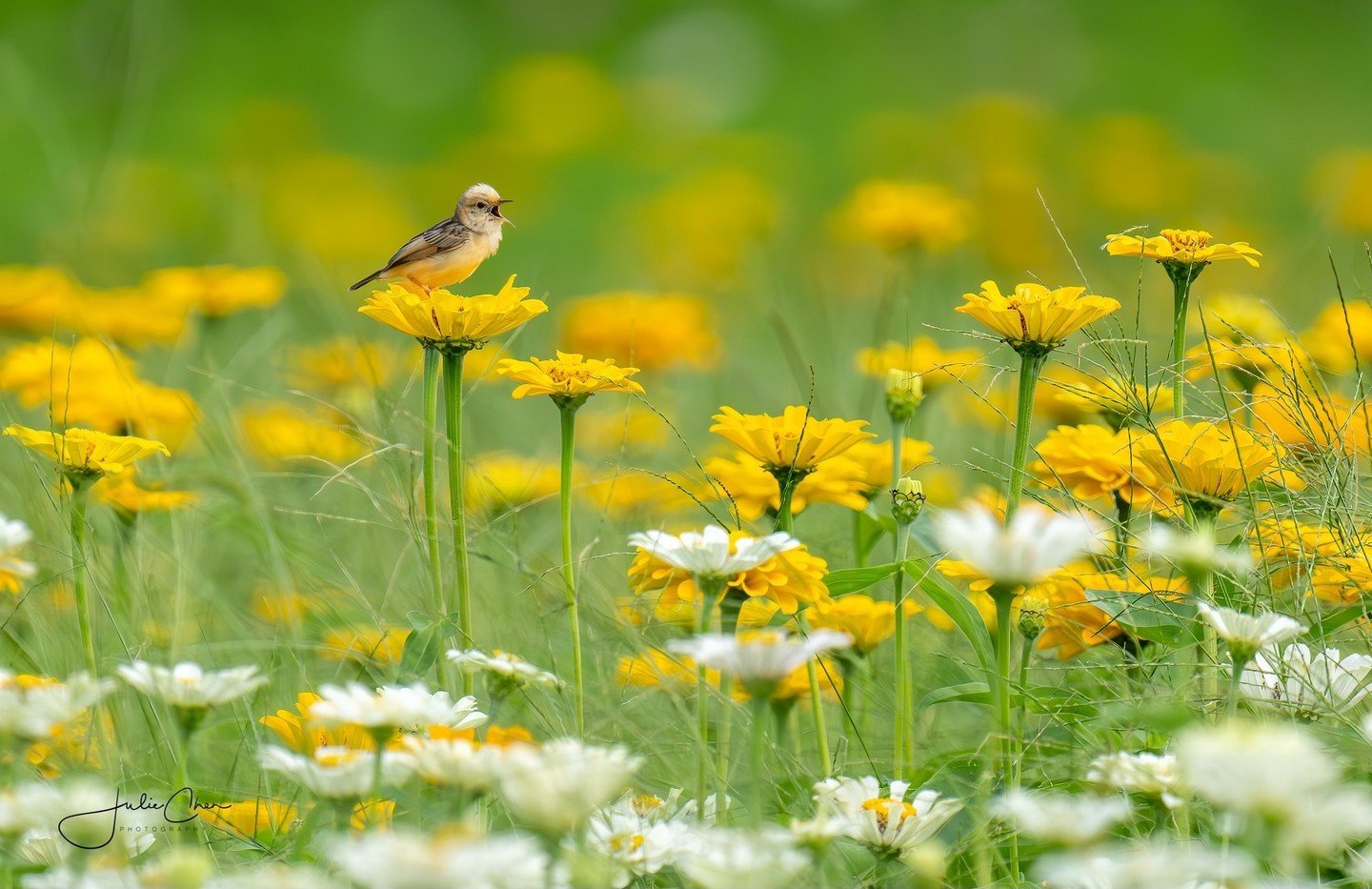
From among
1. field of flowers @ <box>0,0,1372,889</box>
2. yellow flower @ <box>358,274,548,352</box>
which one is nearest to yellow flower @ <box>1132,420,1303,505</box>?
field of flowers @ <box>0,0,1372,889</box>

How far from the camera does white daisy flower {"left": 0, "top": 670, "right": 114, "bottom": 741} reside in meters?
0.79

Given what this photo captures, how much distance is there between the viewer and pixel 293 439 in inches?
83.5

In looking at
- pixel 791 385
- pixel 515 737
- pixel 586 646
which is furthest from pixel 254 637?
pixel 791 385

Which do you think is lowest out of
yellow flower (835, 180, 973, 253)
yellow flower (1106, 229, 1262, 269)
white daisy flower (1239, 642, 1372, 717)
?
white daisy flower (1239, 642, 1372, 717)

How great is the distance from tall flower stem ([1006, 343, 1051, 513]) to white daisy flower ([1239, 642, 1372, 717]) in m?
0.19

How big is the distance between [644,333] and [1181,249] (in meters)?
1.25

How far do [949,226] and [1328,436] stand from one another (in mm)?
1449

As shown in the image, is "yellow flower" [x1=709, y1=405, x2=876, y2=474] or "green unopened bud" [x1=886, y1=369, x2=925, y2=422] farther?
"green unopened bud" [x1=886, y1=369, x2=925, y2=422]

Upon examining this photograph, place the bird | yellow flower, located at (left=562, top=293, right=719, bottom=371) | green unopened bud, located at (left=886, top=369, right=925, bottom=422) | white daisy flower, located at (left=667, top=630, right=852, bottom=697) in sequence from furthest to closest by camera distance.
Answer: yellow flower, located at (left=562, top=293, right=719, bottom=371), the bird, green unopened bud, located at (left=886, top=369, right=925, bottom=422), white daisy flower, located at (left=667, top=630, right=852, bottom=697)

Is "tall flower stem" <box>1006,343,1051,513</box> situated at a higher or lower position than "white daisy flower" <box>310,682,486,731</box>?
higher

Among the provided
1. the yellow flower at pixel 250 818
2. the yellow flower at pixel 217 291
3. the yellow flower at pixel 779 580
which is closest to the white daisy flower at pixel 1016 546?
the yellow flower at pixel 779 580

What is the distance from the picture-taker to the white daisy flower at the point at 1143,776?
2.81 ft

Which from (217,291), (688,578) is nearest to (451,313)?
(688,578)

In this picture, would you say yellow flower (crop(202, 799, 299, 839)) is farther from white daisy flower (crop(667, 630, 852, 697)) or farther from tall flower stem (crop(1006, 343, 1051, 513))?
tall flower stem (crop(1006, 343, 1051, 513))
